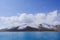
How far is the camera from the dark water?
174cm

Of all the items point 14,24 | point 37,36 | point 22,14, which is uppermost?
point 22,14

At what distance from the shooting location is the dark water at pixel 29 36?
1736mm

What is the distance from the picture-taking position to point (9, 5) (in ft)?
5.66

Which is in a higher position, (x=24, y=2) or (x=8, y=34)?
(x=24, y=2)

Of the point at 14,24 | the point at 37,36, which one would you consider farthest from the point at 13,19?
the point at 37,36

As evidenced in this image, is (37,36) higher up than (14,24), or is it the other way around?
(14,24)

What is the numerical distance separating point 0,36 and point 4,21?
322 millimetres

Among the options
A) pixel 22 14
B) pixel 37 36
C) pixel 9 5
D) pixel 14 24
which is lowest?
pixel 37 36

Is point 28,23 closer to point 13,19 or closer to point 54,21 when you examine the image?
point 13,19

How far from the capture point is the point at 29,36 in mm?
1827

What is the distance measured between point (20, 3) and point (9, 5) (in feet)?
0.72

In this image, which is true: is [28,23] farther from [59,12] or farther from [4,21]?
[59,12]

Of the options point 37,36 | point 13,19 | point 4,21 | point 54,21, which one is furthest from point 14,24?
point 54,21

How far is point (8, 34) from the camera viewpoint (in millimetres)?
1749
